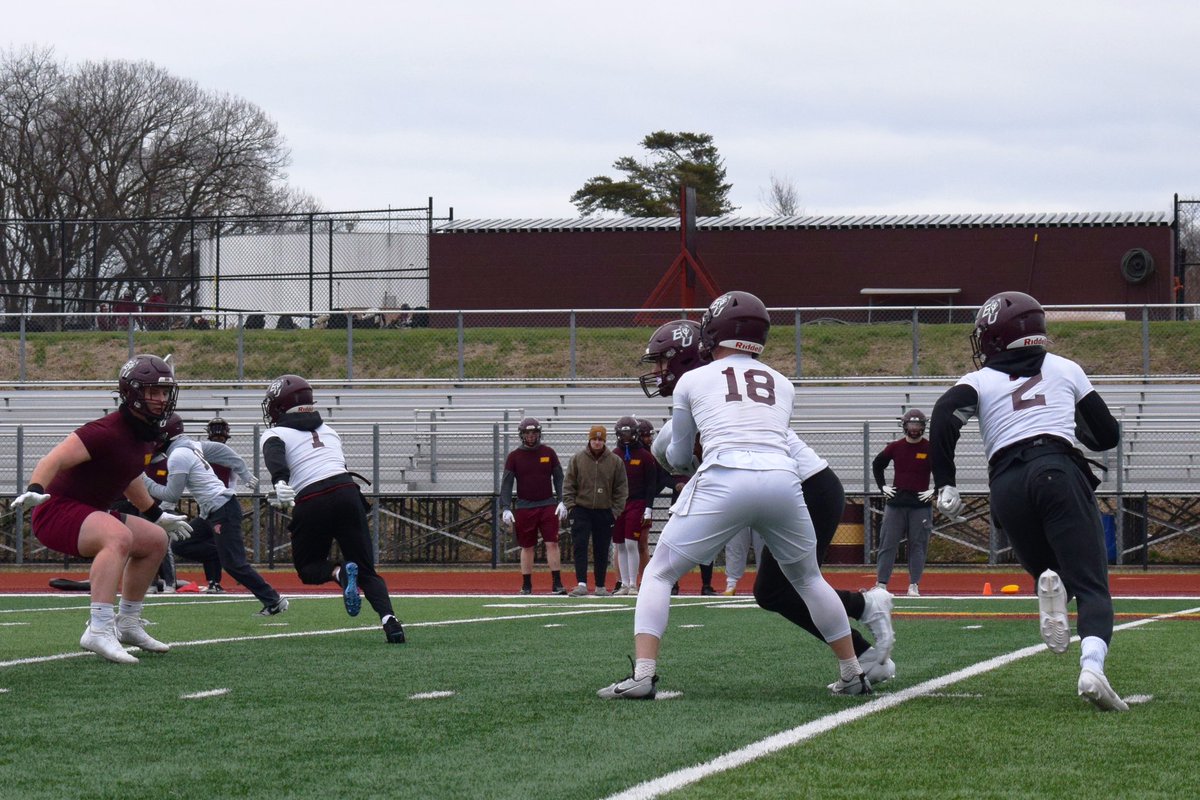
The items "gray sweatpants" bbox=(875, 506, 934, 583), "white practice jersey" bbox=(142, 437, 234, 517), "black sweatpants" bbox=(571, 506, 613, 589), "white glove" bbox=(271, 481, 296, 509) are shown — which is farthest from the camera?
"black sweatpants" bbox=(571, 506, 613, 589)

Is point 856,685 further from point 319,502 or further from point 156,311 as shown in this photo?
point 156,311

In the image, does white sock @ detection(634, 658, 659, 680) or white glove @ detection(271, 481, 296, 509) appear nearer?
white sock @ detection(634, 658, 659, 680)

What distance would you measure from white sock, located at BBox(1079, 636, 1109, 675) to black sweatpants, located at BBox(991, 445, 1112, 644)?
0.03 metres

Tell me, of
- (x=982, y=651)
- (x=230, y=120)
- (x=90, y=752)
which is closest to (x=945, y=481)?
(x=982, y=651)

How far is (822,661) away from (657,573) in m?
2.19

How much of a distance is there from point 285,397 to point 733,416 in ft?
13.7

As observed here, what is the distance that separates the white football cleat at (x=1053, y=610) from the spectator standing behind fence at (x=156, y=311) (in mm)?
20654

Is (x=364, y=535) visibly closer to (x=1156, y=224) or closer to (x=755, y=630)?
(x=755, y=630)

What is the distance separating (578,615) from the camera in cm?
1232

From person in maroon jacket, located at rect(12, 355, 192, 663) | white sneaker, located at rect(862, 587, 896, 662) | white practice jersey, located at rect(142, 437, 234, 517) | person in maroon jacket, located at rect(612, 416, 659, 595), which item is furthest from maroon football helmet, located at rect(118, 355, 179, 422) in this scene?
person in maroon jacket, located at rect(612, 416, 659, 595)

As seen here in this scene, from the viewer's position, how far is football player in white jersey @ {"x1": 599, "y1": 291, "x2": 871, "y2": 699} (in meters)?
6.22

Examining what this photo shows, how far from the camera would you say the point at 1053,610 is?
6293 millimetres

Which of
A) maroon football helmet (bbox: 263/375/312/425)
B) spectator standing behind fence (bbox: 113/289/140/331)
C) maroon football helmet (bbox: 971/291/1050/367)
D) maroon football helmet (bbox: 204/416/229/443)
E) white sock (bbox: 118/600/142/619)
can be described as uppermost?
spectator standing behind fence (bbox: 113/289/140/331)

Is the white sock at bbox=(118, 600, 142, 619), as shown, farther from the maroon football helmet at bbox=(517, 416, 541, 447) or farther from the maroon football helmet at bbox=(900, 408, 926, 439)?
the maroon football helmet at bbox=(900, 408, 926, 439)
